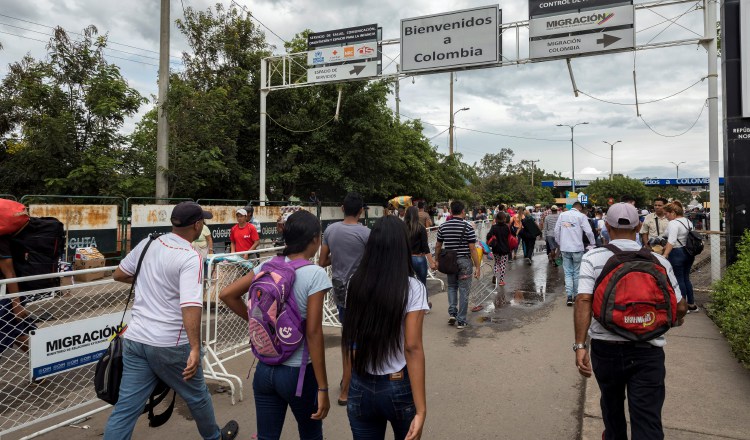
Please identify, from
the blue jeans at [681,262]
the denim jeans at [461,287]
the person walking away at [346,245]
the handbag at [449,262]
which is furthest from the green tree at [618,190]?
the person walking away at [346,245]

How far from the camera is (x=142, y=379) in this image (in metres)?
2.79

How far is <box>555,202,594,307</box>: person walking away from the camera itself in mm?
7910

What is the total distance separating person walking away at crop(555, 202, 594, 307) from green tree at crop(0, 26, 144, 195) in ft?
38.4

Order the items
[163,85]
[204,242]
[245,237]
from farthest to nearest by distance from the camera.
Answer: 1. [163,85]
2. [204,242]
3. [245,237]

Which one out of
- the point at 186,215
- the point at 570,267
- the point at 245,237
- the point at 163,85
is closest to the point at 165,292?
the point at 186,215

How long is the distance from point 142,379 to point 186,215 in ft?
3.23

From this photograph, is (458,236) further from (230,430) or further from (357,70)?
(357,70)

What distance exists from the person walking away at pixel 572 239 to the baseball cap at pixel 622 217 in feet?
17.2

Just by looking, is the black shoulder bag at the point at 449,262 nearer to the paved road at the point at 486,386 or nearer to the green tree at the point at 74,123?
the paved road at the point at 486,386

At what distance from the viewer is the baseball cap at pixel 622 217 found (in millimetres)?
2889

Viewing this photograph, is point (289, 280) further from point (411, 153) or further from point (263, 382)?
point (411, 153)

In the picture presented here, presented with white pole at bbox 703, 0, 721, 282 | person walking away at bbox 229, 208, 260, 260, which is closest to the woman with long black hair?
person walking away at bbox 229, 208, 260, 260

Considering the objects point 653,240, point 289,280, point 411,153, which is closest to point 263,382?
point 289,280

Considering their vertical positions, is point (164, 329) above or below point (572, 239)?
below
